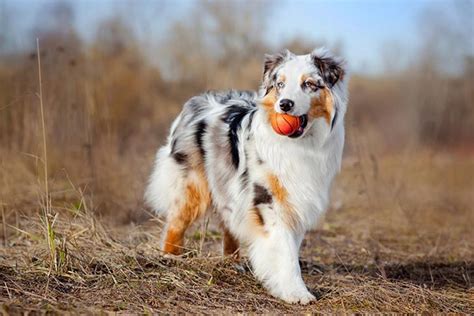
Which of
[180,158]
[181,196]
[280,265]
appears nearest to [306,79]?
[280,265]

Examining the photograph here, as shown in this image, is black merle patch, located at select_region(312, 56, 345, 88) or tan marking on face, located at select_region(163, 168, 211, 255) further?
tan marking on face, located at select_region(163, 168, 211, 255)

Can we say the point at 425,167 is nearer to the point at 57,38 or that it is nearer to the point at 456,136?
the point at 456,136

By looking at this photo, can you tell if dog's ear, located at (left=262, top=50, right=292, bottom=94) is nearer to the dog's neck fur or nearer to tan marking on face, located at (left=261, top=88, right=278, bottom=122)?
tan marking on face, located at (left=261, top=88, right=278, bottom=122)

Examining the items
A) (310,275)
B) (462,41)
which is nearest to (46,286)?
(310,275)

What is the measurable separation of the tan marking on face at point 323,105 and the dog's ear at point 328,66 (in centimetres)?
10

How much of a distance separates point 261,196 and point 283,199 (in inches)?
7.0

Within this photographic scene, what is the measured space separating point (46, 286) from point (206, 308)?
114cm

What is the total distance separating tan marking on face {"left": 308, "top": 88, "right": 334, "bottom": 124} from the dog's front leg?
0.91 metres

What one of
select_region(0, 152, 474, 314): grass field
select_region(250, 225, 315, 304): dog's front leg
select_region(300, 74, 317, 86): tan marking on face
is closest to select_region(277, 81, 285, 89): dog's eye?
select_region(300, 74, 317, 86): tan marking on face

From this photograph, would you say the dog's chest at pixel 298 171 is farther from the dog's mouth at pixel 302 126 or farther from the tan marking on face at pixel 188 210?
the tan marking on face at pixel 188 210

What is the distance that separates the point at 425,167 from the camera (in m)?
12.7

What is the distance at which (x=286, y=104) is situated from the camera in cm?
471

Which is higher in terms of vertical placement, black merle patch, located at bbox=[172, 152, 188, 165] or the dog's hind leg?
black merle patch, located at bbox=[172, 152, 188, 165]

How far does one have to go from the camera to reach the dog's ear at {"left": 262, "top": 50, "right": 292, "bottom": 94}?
520cm
